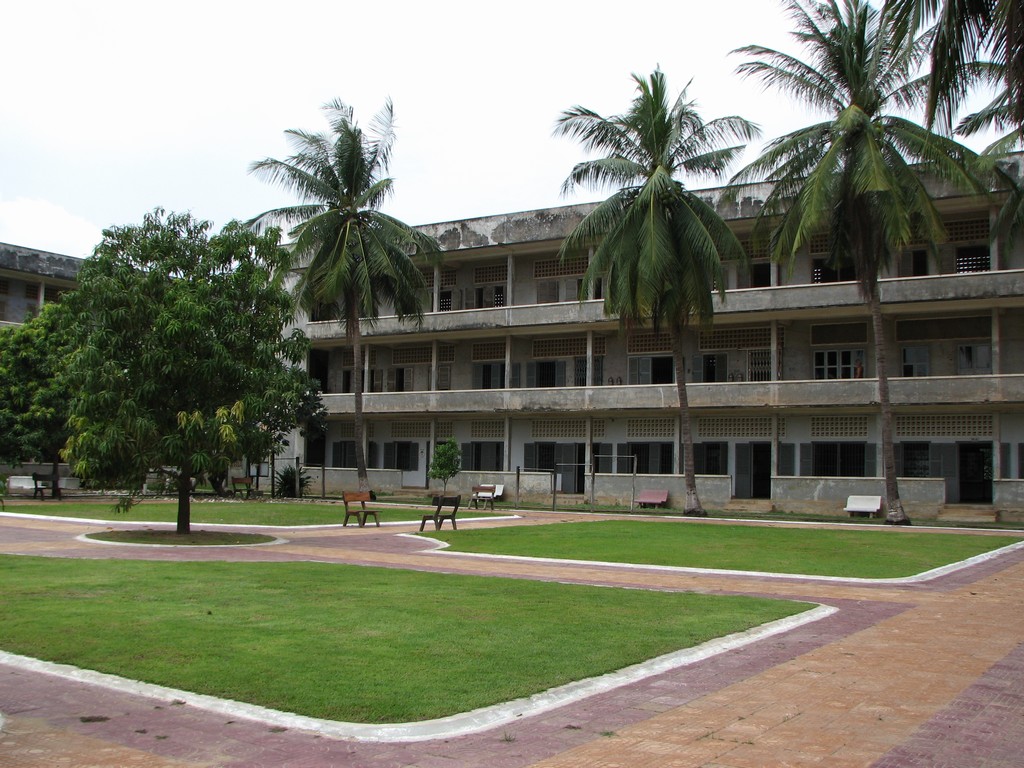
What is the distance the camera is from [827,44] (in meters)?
28.0

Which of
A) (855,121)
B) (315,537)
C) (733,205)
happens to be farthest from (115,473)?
(733,205)

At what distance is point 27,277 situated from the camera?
47.3 meters

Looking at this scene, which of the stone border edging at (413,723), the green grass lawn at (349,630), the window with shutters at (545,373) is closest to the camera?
the stone border edging at (413,723)

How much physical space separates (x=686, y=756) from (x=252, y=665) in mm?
3567

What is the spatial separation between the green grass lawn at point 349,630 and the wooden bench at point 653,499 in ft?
77.1

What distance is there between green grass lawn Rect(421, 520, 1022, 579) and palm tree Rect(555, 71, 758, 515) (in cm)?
805

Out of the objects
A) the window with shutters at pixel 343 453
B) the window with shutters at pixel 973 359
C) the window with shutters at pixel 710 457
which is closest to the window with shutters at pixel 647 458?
the window with shutters at pixel 710 457

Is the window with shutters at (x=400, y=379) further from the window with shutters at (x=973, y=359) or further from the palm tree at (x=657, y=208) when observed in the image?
the window with shutters at (x=973, y=359)

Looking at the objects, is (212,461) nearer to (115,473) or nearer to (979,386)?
(115,473)

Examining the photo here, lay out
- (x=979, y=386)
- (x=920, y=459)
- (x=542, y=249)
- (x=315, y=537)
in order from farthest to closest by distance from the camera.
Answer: (x=542, y=249), (x=920, y=459), (x=979, y=386), (x=315, y=537)

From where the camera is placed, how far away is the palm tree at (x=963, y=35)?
922 centimetres

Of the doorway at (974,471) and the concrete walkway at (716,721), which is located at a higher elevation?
the doorway at (974,471)

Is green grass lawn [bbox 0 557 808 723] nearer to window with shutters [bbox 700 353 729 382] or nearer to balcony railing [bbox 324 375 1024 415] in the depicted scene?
balcony railing [bbox 324 375 1024 415]

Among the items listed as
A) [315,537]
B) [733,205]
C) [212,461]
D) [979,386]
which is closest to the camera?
[212,461]
